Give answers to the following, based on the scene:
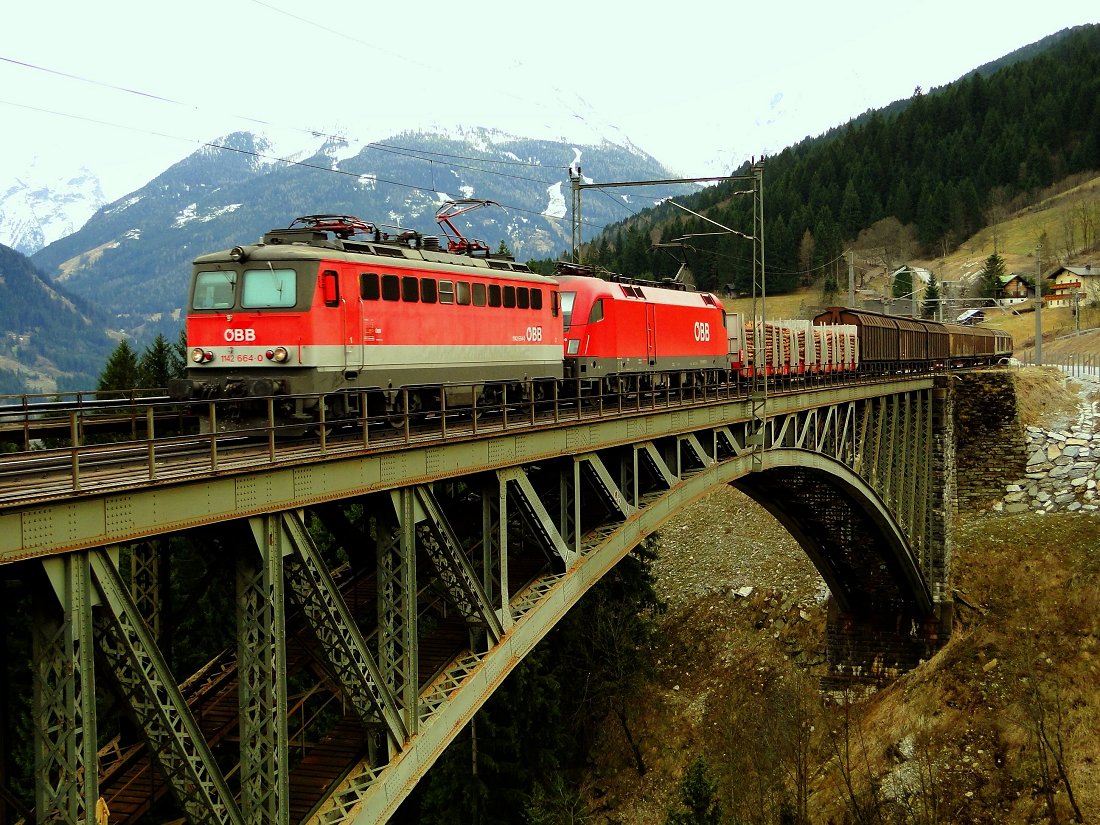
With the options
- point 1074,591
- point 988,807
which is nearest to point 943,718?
point 988,807

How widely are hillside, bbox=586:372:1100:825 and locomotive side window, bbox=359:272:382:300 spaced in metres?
27.2

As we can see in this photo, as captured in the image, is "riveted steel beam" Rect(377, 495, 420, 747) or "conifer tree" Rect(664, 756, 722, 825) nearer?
"riveted steel beam" Rect(377, 495, 420, 747)

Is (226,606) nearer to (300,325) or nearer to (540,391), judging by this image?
(300,325)

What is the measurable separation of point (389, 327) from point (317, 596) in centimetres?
713

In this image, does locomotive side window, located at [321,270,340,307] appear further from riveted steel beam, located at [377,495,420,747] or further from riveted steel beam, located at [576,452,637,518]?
riveted steel beam, located at [576,452,637,518]

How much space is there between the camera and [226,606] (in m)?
14.0

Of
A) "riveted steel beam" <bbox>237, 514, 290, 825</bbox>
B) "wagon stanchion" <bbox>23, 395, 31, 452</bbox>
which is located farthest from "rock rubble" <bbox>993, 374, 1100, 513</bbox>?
"wagon stanchion" <bbox>23, 395, 31, 452</bbox>

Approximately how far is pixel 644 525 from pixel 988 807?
2229 centimetres

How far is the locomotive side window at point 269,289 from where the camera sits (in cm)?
1580

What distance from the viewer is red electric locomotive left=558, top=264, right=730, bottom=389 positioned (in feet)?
86.6

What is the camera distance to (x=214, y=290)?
639 inches

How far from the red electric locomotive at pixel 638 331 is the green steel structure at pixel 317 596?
3.60 meters

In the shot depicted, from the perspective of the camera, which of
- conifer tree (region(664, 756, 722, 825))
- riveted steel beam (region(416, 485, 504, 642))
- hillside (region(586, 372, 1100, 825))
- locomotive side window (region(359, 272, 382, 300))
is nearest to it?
riveted steel beam (region(416, 485, 504, 642))

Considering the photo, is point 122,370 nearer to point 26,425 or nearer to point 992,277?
point 26,425
